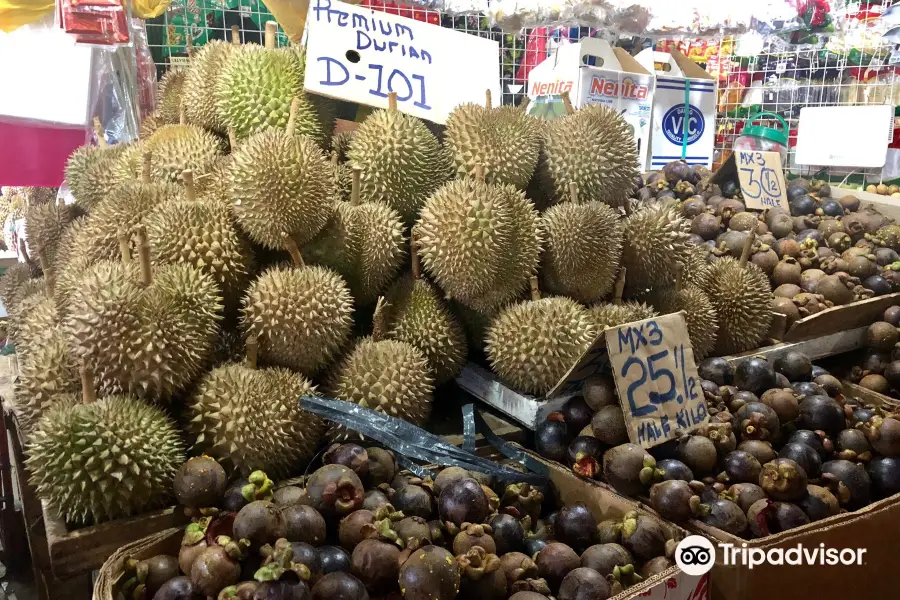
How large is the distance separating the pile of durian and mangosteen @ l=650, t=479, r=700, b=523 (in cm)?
52

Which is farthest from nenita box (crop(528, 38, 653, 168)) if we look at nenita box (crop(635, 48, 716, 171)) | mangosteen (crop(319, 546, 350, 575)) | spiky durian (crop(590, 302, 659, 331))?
mangosteen (crop(319, 546, 350, 575))

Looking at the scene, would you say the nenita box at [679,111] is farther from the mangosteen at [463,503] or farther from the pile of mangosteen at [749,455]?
the mangosteen at [463,503]

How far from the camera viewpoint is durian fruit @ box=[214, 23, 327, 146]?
2.40m

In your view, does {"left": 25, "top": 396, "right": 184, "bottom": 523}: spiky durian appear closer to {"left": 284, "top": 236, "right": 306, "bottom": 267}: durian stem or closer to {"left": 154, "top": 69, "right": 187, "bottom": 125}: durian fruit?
{"left": 284, "top": 236, "right": 306, "bottom": 267}: durian stem

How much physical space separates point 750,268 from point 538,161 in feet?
3.67

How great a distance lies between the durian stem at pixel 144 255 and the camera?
1.67 metres

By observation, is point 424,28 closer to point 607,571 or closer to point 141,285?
point 141,285

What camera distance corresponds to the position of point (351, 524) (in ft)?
4.87

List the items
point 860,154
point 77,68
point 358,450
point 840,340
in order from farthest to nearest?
point 860,154 < point 77,68 < point 840,340 < point 358,450

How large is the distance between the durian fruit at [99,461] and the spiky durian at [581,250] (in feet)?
4.41

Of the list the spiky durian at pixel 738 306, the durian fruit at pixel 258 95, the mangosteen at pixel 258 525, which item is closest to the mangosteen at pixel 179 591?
the mangosteen at pixel 258 525

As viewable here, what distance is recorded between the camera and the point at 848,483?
6.16 ft

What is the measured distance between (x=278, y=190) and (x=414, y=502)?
3.23 ft

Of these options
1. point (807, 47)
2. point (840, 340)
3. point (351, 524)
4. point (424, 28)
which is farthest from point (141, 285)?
point (807, 47)
